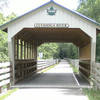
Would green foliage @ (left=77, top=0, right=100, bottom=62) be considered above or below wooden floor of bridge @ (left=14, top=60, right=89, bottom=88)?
above

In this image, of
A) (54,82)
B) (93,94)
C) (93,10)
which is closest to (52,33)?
(54,82)

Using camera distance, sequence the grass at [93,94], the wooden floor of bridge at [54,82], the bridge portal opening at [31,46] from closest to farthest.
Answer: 1. the grass at [93,94]
2. the wooden floor of bridge at [54,82]
3. the bridge portal opening at [31,46]

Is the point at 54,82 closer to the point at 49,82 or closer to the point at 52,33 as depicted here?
the point at 49,82

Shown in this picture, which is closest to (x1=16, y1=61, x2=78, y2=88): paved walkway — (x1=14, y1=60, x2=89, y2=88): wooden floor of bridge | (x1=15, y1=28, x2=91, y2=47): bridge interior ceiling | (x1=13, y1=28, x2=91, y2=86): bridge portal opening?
(x1=14, y1=60, x2=89, y2=88): wooden floor of bridge

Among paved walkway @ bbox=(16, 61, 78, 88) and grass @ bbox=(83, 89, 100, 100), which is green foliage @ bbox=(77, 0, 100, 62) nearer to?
paved walkway @ bbox=(16, 61, 78, 88)

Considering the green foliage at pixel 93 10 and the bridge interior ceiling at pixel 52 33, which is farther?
the green foliage at pixel 93 10

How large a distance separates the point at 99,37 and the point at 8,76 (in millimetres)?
11359

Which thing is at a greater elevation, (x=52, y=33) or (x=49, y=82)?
(x=52, y=33)

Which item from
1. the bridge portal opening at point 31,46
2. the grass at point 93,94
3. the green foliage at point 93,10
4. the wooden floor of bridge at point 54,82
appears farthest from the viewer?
the green foliage at point 93,10

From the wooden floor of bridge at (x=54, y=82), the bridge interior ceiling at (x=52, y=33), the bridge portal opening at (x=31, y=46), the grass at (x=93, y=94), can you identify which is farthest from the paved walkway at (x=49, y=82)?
the bridge interior ceiling at (x=52, y=33)

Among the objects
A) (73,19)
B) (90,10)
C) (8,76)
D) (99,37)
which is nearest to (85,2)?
(90,10)

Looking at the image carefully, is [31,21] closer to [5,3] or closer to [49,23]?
[49,23]

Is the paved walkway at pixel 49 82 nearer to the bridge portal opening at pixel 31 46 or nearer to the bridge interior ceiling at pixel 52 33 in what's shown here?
the bridge portal opening at pixel 31 46

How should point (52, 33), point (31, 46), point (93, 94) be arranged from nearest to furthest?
1. point (93, 94)
2. point (52, 33)
3. point (31, 46)
